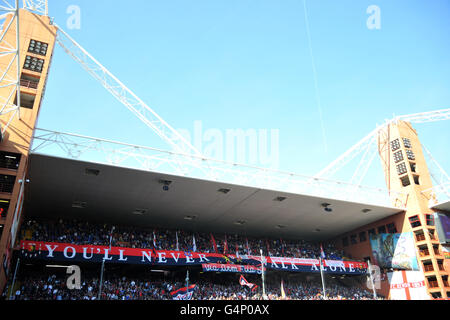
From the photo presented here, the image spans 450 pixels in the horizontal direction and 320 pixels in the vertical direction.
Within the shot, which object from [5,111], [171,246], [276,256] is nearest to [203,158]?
[171,246]

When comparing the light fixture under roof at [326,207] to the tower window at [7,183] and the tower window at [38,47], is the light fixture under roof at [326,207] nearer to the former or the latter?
the tower window at [7,183]

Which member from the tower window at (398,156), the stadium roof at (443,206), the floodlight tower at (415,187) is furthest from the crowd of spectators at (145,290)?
the tower window at (398,156)

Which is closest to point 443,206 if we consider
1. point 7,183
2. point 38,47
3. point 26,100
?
point 7,183

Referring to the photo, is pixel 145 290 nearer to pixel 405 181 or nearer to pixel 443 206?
pixel 405 181

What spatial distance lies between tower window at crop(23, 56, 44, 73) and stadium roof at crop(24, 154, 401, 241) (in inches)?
317

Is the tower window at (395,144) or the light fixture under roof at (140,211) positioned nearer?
the light fixture under roof at (140,211)

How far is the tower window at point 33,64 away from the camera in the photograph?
2994 centimetres

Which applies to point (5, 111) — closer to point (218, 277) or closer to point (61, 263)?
point (61, 263)

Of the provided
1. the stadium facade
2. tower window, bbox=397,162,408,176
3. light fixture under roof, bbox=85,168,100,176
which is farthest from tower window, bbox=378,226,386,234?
light fixture under roof, bbox=85,168,100,176

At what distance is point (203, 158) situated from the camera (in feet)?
112

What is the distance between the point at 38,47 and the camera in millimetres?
31188

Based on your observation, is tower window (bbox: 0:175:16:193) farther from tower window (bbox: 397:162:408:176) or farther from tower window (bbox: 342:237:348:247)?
tower window (bbox: 342:237:348:247)
